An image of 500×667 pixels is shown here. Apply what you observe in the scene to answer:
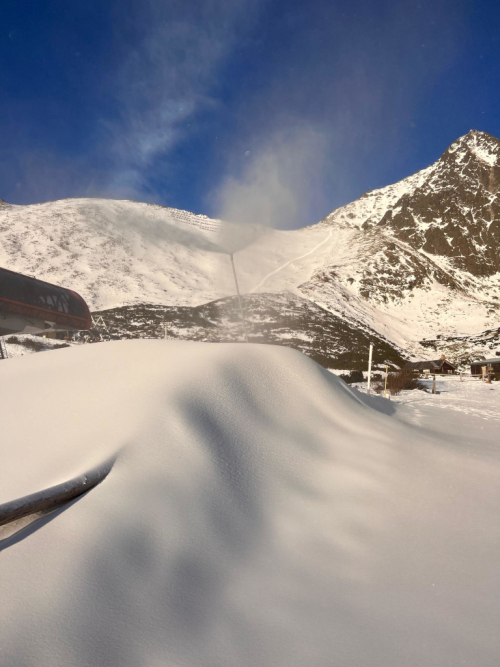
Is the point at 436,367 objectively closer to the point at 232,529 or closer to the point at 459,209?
the point at 232,529

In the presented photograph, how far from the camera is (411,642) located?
5.85 ft

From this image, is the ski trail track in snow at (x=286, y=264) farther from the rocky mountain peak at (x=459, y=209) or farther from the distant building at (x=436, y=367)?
the distant building at (x=436, y=367)

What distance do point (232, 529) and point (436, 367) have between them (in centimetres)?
5322

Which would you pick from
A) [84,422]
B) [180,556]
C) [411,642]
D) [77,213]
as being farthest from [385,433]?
[77,213]

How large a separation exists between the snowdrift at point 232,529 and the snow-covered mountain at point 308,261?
46823 millimetres

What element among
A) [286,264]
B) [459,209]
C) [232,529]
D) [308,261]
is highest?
[459,209]

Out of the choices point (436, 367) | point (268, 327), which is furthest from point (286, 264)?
point (436, 367)

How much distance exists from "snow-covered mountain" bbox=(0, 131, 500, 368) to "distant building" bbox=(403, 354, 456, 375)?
10.0 meters

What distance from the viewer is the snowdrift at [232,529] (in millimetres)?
1747

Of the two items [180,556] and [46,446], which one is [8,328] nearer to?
[46,446]

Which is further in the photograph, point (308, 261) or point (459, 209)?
point (459, 209)

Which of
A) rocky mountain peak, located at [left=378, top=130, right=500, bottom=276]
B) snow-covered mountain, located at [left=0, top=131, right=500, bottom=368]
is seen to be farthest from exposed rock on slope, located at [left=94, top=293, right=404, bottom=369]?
rocky mountain peak, located at [left=378, top=130, right=500, bottom=276]

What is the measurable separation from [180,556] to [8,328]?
1746 cm

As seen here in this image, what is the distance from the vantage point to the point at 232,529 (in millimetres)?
2543
